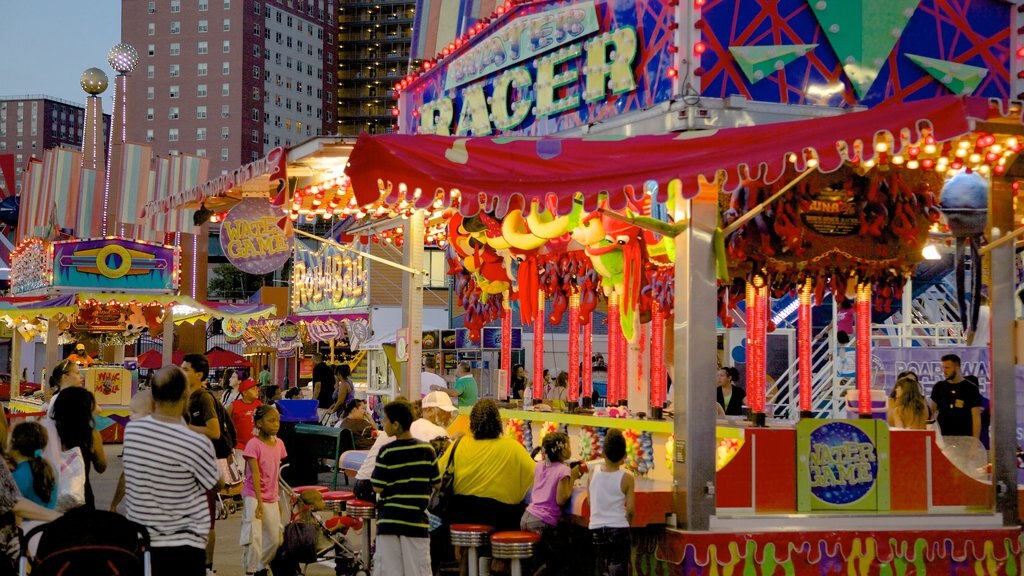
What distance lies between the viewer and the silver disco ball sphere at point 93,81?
31156 millimetres

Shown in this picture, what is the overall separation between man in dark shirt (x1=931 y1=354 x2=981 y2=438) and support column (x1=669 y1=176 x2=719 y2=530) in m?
2.98

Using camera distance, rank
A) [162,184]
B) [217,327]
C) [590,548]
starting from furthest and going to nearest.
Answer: [217,327] < [162,184] < [590,548]

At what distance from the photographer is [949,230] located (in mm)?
11430

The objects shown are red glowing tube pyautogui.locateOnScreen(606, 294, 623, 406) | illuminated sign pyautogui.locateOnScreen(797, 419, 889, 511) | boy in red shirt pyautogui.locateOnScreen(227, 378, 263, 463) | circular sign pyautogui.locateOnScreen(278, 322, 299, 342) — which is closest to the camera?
illuminated sign pyautogui.locateOnScreen(797, 419, 889, 511)

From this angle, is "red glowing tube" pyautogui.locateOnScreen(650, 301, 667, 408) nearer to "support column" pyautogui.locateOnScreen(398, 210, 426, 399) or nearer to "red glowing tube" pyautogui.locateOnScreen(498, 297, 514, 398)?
"red glowing tube" pyautogui.locateOnScreen(498, 297, 514, 398)

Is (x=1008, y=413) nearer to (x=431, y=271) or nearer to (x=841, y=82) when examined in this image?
(x=841, y=82)

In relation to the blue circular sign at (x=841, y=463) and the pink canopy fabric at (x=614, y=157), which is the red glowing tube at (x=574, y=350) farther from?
the pink canopy fabric at (x=614, y=157)

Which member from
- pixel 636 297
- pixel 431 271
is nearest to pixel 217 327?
A: pixel 431 271

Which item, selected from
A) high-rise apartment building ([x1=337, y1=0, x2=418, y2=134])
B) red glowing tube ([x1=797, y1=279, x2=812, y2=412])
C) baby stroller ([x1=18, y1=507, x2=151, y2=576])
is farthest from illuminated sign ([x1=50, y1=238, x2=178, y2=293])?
high-rise apartment building ([x1=337, y1=0, x2=418, y2=134])

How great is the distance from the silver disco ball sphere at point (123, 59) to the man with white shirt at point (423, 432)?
71.8 ft

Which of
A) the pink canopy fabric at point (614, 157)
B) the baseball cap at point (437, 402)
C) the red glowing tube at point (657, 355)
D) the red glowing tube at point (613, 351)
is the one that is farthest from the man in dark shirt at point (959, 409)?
the baseball cap at point (437, 402)

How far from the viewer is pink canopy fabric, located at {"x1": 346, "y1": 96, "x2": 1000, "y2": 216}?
766 cm

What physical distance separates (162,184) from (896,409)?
82.3 ft

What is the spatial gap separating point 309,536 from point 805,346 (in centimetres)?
453
